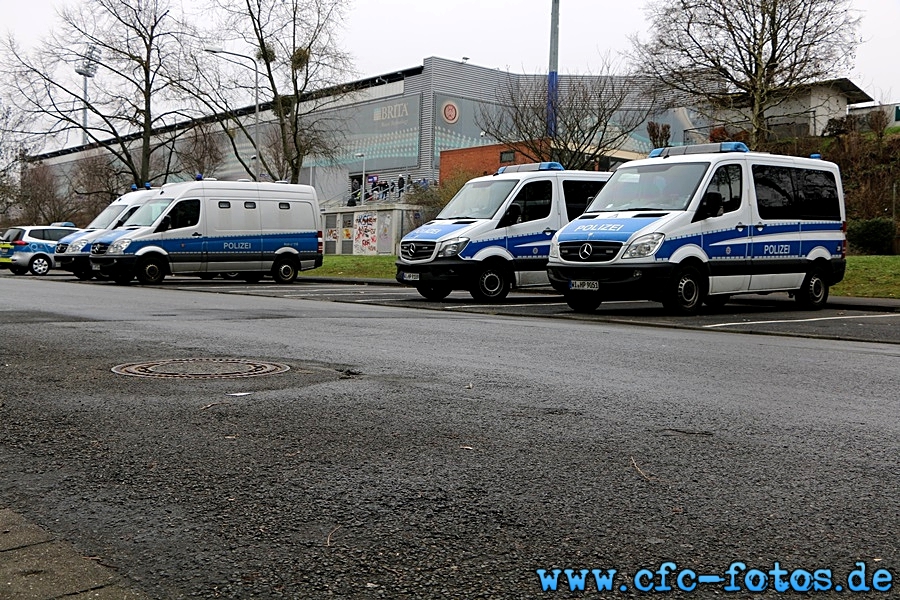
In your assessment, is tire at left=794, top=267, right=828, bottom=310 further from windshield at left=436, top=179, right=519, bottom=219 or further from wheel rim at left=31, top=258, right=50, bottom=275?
wheel rim at left=31, top=258, right=50, bottom=275

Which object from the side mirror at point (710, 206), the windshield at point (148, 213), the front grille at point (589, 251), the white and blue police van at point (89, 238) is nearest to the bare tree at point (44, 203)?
the white and blue police van at point (89, 238)

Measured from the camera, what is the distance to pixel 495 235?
60.2 feet

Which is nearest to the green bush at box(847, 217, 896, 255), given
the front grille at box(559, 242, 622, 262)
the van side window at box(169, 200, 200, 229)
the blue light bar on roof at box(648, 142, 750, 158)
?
the blue light bar on roof at box(648, 142, 750, 158)

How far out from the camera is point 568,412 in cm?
590

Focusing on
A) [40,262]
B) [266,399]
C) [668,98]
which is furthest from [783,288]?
[40,262]

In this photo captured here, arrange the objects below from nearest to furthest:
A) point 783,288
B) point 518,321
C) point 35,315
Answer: point 35,315
point 518,321
point 783,288

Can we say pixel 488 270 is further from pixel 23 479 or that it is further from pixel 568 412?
pixel 23 479

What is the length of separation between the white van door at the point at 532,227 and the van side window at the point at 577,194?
0.31 m

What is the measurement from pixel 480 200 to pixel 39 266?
21.4 metres

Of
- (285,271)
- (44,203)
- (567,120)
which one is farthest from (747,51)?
(44,203)

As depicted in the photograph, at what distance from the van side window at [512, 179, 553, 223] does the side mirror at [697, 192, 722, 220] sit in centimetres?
413

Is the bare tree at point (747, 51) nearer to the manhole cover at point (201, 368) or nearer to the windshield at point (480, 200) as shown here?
the windshield at point (480, 200)

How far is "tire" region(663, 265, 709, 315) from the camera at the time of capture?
15.0 meters

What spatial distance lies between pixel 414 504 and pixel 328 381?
3291mm
